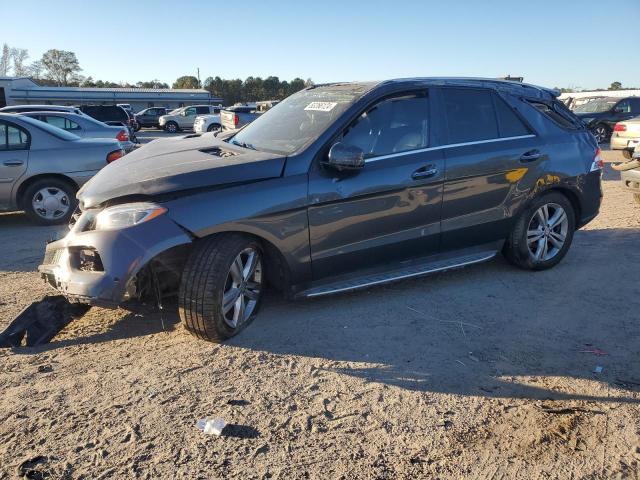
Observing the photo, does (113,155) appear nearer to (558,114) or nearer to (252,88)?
(558,114)

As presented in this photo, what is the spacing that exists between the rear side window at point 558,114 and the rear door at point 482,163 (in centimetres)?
39

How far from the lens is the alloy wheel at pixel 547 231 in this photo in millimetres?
5297

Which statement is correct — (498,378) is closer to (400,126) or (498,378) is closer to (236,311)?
(236,311)

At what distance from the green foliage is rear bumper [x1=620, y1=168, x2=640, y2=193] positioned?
218 ft

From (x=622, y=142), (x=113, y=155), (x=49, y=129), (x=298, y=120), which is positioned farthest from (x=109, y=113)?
(x=298, y=120)

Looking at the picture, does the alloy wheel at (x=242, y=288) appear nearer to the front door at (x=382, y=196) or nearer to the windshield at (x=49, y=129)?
the front door at (x=382, y=196)

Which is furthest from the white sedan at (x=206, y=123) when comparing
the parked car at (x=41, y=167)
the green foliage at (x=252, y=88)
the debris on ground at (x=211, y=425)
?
the green foliage at (x=252, y=88)

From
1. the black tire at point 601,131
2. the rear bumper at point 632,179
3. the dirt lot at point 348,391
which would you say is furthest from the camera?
the black tire at point 601,131

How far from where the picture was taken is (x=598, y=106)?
72.2ft

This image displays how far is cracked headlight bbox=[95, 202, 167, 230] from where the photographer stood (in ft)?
11.5

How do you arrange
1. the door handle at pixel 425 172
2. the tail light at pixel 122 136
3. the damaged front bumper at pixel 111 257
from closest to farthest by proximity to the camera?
the damaged front bumper at pixel 111 257 < the door handle at pixel 425 172 < the tail light at pixel 122 136

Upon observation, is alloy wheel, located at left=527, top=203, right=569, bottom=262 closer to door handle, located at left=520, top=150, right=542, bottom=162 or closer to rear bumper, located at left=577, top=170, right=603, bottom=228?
rear bumper, located at left=577, top=170, right=603, bottom=228

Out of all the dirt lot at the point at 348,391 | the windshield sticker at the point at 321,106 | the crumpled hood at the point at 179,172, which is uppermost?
the windshield sticker at the point at 321,106

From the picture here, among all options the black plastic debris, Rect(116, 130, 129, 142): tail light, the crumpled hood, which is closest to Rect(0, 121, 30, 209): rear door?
Rect(116, 130, 129, 142): tail light
